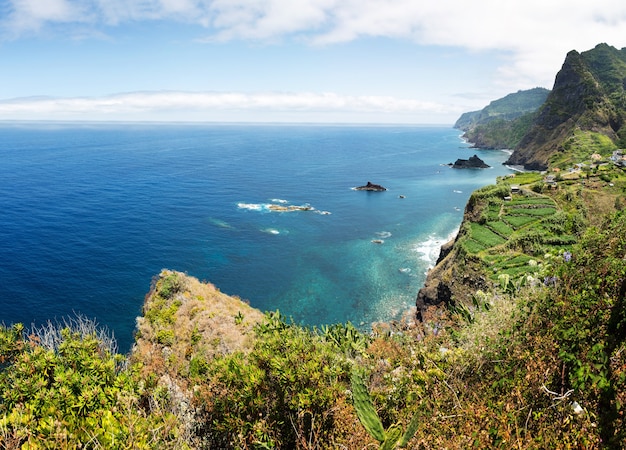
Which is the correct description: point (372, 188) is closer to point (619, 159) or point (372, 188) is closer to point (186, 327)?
point (619, 159)

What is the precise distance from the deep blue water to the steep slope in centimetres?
4048

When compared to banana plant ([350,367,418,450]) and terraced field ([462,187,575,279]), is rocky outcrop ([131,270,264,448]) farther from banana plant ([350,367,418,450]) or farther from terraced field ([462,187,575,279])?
terraced field ([462,187,575,279])

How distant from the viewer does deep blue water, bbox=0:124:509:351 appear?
56312 millimetres

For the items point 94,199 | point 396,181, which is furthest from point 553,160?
point 94,199

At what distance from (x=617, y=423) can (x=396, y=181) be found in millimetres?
143829

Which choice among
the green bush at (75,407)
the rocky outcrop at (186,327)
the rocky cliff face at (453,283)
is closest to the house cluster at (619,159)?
the rocky cliff face at (453,283)

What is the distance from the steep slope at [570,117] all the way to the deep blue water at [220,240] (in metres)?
40.5

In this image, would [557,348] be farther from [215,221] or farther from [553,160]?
[553,160]

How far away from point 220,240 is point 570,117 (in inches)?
6849

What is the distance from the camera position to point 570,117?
165875 millimetres

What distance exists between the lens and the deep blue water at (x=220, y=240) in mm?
56312

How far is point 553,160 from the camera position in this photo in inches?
5433

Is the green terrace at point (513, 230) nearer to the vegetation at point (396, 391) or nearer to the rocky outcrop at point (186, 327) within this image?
the vegetation at point (396, 391)

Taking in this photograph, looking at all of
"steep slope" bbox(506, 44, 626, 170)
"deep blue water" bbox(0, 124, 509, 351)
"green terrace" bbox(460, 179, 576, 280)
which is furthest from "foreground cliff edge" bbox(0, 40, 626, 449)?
"steep slope" bbox(506, 44, 626, 170)
